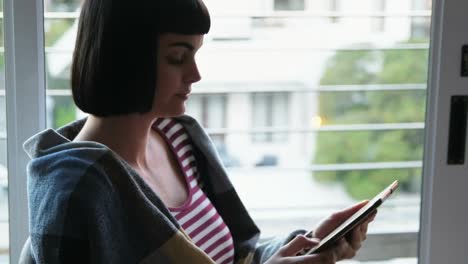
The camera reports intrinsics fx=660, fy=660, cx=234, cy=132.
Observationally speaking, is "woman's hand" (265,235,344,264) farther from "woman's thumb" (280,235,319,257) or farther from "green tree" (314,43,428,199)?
"green tree" (314,43,428,199)

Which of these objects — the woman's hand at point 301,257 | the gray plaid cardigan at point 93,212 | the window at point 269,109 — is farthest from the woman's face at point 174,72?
the window at point 269,109

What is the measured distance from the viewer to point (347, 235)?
998 millimetres

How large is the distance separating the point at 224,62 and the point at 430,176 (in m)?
1.49

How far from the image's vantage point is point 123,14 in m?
0.83

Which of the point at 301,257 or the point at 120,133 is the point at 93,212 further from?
the point at 301,257

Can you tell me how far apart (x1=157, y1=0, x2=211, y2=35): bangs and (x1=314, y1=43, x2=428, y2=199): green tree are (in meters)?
2.16

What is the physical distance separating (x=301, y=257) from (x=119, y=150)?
0.95 feet

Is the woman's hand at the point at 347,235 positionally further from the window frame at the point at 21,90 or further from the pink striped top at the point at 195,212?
the window frame at the point at 21,90

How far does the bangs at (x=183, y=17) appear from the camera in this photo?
854 mm

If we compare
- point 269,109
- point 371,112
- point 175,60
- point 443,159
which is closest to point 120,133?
point 175,60

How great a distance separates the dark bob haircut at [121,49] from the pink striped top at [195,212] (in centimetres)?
20

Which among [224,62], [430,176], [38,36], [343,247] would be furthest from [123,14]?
[224,62]

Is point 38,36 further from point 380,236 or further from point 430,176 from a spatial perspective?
point 380,236

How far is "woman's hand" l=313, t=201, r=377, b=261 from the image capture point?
957 millimetres
